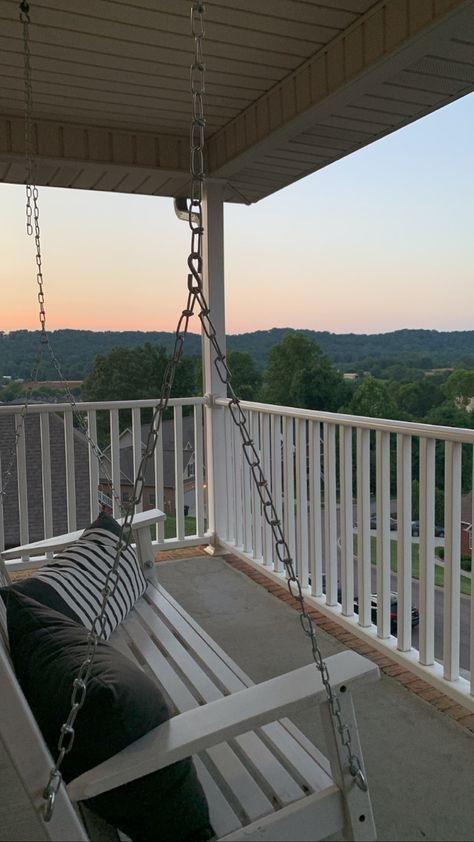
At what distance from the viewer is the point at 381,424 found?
261 centimetres

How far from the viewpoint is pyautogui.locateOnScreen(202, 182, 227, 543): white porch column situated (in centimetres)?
413

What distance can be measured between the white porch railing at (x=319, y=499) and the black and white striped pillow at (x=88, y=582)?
1029 mm

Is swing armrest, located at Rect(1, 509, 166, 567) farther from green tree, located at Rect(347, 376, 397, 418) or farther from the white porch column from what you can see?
the white porch column

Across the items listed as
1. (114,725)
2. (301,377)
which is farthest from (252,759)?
(301,377)

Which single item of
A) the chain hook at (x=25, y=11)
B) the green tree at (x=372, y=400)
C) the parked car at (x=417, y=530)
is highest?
the chain hook at (x=25, y=11)

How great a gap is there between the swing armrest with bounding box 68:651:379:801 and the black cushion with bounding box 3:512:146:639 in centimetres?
49

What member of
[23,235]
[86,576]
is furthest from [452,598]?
[23,235]

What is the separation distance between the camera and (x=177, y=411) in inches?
167

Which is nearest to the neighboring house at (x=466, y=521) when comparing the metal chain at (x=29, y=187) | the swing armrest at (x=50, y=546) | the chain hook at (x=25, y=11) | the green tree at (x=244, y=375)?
the swing armrest at (x=50, y=546)

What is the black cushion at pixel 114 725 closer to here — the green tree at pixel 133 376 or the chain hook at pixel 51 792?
the chain hook at pixel 51 792

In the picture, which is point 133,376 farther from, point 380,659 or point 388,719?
point 388,719

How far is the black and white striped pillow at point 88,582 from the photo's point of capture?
178 centimetres

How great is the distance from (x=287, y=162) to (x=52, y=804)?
Answer: 354 centimetres

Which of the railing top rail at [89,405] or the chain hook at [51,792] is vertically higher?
the railing top rail at [89,405]
